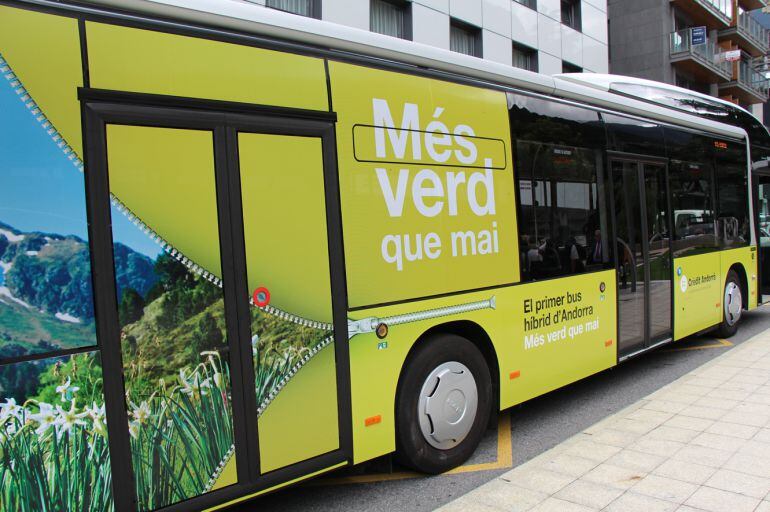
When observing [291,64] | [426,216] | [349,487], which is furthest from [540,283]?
[291,64]

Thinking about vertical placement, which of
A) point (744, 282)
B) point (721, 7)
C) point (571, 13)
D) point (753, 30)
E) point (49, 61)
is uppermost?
point (753, 30)

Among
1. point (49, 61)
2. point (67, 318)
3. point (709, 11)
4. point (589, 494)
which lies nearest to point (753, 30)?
point (709, 11)

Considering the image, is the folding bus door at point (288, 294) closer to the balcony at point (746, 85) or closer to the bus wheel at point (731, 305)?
the bus wheel at point (731, 305)

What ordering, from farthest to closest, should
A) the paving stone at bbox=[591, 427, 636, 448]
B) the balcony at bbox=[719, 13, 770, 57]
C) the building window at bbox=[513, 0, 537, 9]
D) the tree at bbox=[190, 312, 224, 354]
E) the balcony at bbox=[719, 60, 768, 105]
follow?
the balcony at bbox=[719, 60, 768, 105]
the balcony at bbox=[719, 13, 770, 57]
the building window at bbox=[513, 0, 537, 9]
the paving stone at bbox=[591, 427, 636, 448]
the tree at bbox=[190, 312, 224, 354]

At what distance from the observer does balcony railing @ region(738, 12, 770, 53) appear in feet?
119

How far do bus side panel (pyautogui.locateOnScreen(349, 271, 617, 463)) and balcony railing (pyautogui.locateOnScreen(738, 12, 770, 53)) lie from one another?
3741 centimetres

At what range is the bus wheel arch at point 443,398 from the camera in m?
4.14

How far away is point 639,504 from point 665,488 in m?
0.32

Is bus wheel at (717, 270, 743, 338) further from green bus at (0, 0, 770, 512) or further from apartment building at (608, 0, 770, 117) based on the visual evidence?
apartment building at (608, 0, 770, 117)

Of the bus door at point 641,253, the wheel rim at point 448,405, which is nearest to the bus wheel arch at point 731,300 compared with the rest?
the bus door at point 641,253

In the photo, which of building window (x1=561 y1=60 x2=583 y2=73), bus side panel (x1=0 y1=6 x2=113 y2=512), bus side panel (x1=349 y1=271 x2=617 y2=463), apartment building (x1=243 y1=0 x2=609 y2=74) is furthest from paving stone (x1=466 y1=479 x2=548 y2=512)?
building window (x1=561 y1=60 x2=583 y2=73)

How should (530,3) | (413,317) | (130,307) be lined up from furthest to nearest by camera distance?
(530,3)
(413,317)
(130,307)

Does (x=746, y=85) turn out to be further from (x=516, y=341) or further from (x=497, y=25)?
(x=516, y=341)

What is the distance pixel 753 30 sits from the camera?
3828 cm
